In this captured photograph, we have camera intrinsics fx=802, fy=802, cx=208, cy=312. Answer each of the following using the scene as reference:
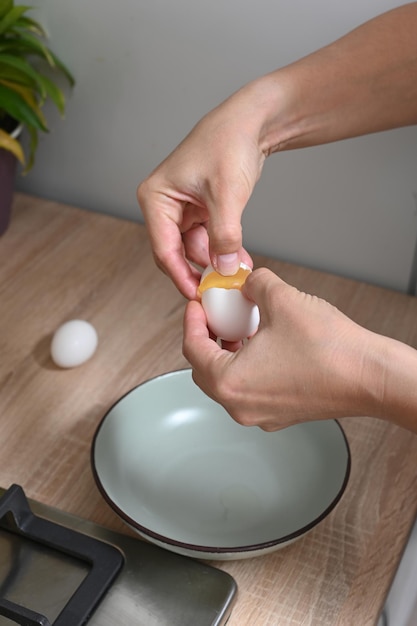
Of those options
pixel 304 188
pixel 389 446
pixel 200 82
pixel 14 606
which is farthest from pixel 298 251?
pixel 14 606

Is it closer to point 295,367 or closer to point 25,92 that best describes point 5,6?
point 25,92

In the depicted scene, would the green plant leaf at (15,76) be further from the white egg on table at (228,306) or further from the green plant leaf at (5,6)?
the white egg on table at (228,306)

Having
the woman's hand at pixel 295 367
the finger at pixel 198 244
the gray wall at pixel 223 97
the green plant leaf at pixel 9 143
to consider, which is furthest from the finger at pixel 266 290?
the green plant leaf at pixel 9 143

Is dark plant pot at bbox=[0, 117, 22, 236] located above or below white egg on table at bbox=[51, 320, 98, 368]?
above

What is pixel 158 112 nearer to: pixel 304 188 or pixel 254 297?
pixel 304 188

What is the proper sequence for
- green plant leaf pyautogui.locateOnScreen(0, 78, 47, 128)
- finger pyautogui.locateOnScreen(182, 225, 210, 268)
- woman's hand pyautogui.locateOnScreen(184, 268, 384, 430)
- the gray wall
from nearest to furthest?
woman's hand pyautogui.locateOnScreen(184, 268, 384, 430)
finger pyautogui.locateOnScreen(182, 225, 210, 268)
the gray wall
green plant leaf pyautogui.locateOnScreen(0, 78, 47, 128)

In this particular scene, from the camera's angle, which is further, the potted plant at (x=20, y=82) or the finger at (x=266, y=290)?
the potted plant at (x=20, y=82)

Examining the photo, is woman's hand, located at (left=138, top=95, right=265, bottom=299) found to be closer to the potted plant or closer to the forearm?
the forearm

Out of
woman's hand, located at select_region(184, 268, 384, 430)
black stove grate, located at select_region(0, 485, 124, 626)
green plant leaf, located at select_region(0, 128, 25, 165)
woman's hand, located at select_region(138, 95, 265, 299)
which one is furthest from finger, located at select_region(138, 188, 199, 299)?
green plant leaf, located at select_region(0, 128, 25, 165)
